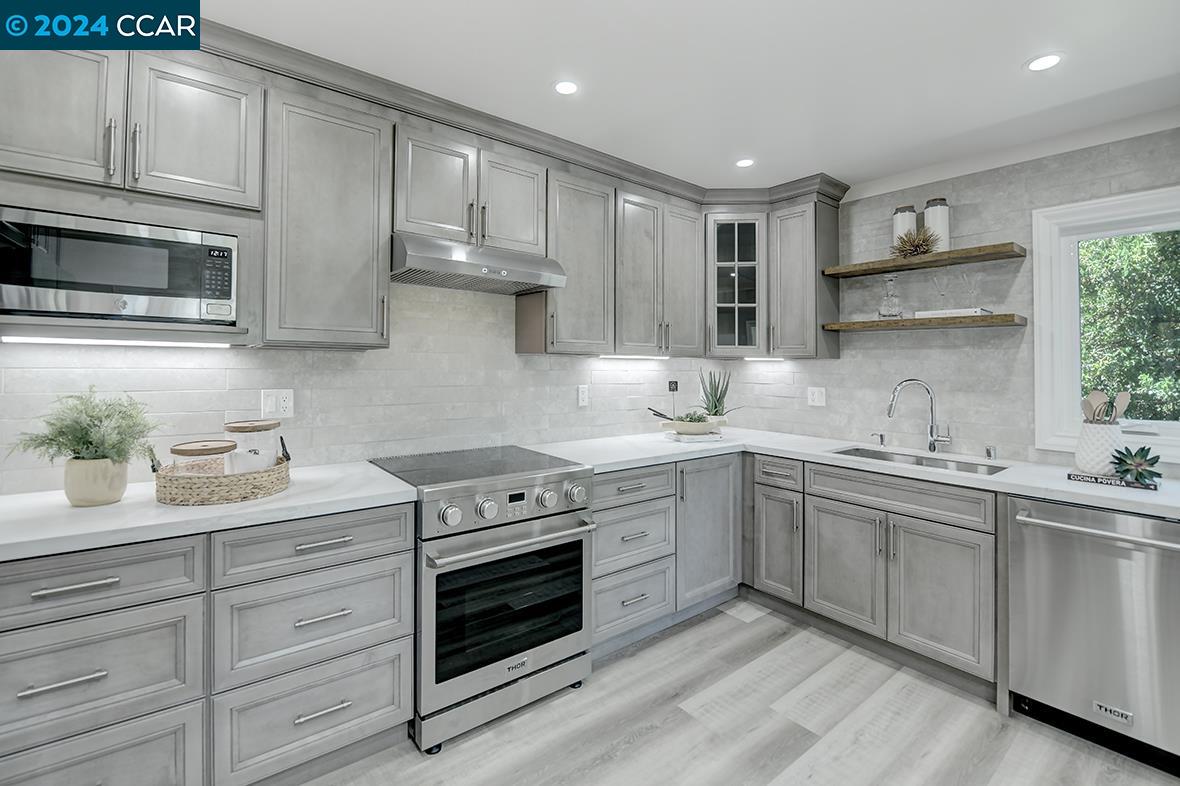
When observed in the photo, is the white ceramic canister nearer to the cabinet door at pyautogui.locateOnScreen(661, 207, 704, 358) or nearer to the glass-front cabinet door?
the glass-front cabinet door

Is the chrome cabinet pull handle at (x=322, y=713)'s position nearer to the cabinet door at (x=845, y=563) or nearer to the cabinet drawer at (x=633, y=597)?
the cabinet drawer at (x=633, y=597)

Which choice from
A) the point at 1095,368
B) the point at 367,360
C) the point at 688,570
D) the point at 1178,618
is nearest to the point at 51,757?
the point at 367,360

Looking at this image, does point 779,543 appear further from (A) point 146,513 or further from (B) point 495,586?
(A) point 146,513

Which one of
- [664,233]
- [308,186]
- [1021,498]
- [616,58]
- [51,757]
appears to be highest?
[616,58]

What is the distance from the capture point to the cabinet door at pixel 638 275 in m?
3.21

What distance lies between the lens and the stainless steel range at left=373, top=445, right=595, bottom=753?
2033 mm

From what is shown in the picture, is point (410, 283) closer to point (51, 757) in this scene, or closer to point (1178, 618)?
point (51, 757)

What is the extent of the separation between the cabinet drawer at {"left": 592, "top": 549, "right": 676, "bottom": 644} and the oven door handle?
36 centimetres

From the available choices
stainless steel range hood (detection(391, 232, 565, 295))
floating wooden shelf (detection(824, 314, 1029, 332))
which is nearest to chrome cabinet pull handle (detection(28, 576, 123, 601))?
stainless steel range hood (detection(391, 232, 565, 295))

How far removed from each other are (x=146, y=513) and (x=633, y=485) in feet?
6.29

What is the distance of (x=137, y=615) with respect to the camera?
1.56m

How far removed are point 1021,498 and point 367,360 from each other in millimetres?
2939

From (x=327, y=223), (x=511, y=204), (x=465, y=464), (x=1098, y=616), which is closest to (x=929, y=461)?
(x=1098, y=616)

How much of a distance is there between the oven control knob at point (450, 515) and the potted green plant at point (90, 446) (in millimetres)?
1018
